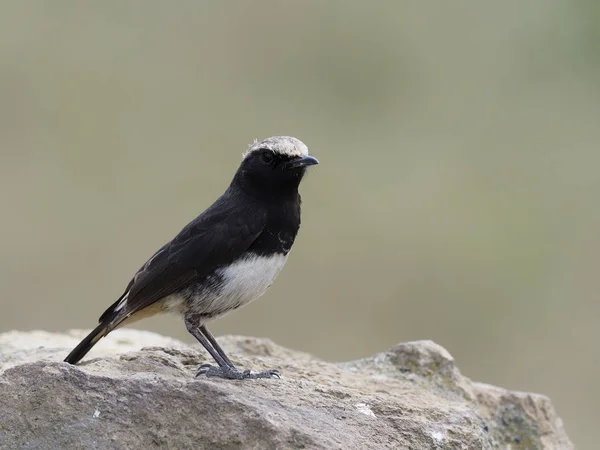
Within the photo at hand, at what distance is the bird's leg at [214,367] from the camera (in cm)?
646

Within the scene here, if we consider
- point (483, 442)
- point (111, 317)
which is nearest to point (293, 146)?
point (111, 317)

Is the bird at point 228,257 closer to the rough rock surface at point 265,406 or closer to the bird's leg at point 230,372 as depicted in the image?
the bird's leg at point 230,372

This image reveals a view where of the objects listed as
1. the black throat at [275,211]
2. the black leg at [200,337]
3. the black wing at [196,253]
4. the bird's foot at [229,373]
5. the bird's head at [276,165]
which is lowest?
the bird's foot at [229,373]

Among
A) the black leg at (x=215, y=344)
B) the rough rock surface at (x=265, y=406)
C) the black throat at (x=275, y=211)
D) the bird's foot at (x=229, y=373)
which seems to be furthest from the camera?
the black leg at (x=215, y=344)

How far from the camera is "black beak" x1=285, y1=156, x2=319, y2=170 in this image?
6621mm

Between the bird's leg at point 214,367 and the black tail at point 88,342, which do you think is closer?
the bird's leg at point 214,367

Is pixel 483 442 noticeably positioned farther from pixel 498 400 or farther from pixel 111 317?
pixel 111 317

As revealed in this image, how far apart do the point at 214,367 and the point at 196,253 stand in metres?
0.75

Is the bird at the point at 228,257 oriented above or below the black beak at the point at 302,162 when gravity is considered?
Answer: below

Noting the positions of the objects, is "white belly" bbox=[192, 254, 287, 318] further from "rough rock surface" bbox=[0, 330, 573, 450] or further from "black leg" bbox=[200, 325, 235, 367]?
"rough rock surface" bbox=[0, 330, 573, 450]

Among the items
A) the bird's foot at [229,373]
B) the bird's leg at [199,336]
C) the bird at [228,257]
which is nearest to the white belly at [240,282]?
the bird at [228,257]

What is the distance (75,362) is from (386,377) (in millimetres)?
2254

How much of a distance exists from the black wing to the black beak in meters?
0.37

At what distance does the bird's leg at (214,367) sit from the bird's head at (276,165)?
3.33ft
